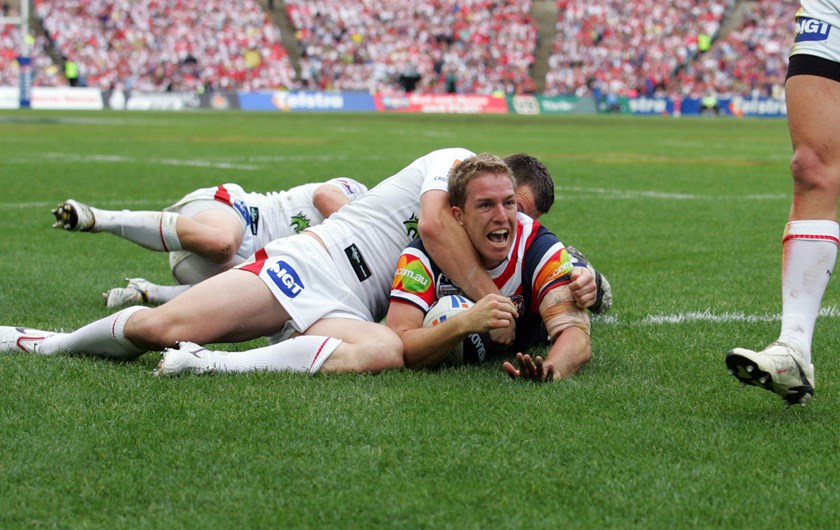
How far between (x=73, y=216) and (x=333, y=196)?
4.66ft

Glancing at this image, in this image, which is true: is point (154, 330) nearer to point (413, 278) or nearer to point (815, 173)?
point (413, 278)

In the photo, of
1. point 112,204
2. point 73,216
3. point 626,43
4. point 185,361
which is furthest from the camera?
point 626,43

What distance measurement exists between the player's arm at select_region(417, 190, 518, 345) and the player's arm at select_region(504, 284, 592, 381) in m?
0.19

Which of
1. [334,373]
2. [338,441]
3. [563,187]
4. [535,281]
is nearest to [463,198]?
[535,281]

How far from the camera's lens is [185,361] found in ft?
14.5

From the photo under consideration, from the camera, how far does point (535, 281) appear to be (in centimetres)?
482

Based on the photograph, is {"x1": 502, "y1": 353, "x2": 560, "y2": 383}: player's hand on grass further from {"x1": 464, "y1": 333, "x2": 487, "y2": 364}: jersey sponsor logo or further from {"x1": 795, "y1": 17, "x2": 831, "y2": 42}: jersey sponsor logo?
{"x1": 795, "y1": 17, "x2": 831, "y2": 42}: jersey sponsor logo

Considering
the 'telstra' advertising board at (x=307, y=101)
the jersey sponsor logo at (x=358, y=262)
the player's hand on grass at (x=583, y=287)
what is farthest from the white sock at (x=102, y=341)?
the 'telstra' advertising board at (x=307, y=101)

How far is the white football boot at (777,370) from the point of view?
3.70m

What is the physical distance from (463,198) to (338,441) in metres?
1.43

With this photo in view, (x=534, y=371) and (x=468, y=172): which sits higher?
(x=468, y=172)

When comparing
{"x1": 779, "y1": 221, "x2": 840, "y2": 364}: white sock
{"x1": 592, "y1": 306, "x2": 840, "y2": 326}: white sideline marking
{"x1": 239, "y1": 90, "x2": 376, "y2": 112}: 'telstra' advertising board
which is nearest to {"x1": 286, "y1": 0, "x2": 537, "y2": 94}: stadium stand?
{"x1": 239, "y1": 90, "x2": 376, "y2": 112}: 'telstra' advertising board

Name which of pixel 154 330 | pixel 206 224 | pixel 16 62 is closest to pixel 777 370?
pixel 154 330

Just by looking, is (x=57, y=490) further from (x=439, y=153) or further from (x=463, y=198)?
(x=439, y=153)
